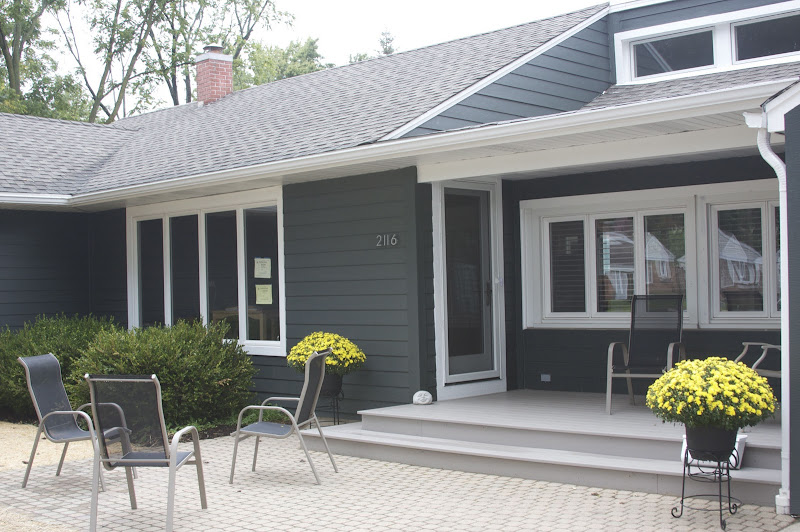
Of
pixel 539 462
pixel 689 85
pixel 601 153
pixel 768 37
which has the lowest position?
pixel 539 462

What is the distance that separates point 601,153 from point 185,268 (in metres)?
5.48

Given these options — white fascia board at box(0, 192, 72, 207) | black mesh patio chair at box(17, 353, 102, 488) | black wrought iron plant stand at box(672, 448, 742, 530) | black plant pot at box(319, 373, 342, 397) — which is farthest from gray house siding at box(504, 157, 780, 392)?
white fascia board at box(0, 192, 72, 207)

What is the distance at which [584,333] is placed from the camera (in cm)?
819

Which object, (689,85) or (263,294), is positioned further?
(263,294)

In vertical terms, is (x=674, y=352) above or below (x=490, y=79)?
below

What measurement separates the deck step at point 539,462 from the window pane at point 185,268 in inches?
129

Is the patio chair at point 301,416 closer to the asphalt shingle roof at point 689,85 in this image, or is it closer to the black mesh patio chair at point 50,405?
the black mesh patio chair at point 50,405

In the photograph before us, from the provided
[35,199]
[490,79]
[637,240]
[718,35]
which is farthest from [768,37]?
[35,199]

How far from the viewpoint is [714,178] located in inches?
290

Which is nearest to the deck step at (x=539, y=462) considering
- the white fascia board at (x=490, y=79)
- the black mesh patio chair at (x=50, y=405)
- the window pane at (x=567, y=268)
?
the black mesh patio chair at (x=50, y=405)

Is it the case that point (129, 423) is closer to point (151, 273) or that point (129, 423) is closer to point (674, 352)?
point (674, 352)

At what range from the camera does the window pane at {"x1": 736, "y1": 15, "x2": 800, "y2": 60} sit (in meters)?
8.58

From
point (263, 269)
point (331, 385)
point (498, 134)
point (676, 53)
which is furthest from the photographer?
point (676, 53)

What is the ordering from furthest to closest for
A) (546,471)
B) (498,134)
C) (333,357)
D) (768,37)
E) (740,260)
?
(768,37) → (333,357) → (740,260) → (498,134) → (546,471)
